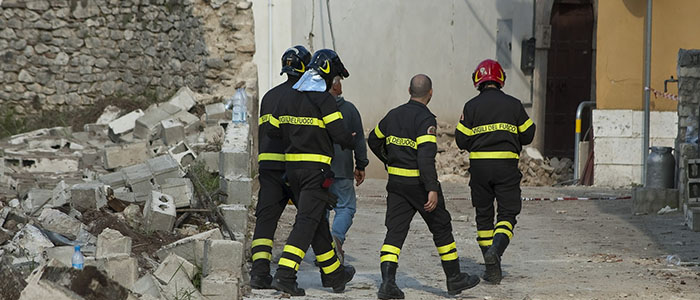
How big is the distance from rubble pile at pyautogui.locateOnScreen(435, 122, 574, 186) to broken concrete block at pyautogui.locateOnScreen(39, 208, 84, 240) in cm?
940

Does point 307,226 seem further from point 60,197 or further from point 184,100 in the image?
point 184,100

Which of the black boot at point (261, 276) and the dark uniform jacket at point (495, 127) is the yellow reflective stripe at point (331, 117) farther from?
the dark uniform jacket at point (495, 127)

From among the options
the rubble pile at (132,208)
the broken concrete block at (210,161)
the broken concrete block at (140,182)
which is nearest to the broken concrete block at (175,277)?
the rubble pile at (132,208)

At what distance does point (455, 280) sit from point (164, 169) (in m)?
4.10

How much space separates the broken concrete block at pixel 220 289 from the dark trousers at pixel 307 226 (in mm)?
605

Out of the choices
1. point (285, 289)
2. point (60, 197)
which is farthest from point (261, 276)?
point (60, 197)

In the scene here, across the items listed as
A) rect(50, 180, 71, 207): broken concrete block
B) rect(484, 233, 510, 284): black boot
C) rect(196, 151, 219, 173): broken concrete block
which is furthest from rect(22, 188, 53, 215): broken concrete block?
rect(484, 233, 510, 284): black boot

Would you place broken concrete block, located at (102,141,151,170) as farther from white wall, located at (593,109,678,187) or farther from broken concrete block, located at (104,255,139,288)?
white wall, located at (593,109,678,187)

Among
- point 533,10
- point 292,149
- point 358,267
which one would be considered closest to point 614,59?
point 533,10

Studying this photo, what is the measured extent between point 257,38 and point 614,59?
5.25m

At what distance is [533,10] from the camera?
63.8 feet

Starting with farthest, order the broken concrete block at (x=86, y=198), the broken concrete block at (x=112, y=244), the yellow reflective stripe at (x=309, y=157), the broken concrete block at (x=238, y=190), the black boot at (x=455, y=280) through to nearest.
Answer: the broken concrete block at (x=238, y=190), the broken concrete block at (x=86, y=198), the black boot at (x=455, y=280), the yellow reflective stripe at (x=309, y=157), the broken concrete block at (x=112, y=244)

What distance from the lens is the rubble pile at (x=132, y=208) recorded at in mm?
6984

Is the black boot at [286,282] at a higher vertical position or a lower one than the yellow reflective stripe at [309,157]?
lower
